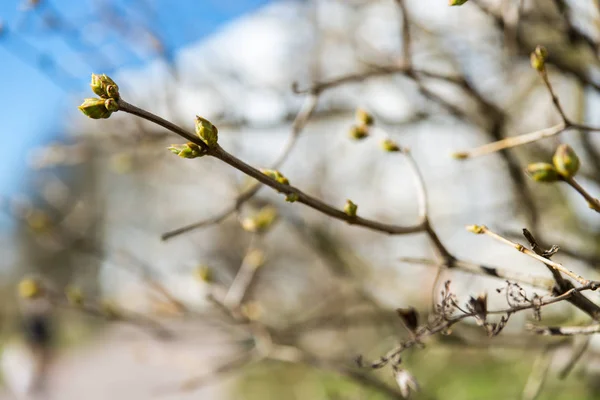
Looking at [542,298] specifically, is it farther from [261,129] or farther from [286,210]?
[286,210]

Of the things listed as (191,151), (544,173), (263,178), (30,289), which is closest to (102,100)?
(191,151)

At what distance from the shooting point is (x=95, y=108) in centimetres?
96

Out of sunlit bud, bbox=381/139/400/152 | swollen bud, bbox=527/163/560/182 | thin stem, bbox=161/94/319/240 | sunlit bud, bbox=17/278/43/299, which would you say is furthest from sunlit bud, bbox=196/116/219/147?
sunlit bud, bbox=17/278/43/299

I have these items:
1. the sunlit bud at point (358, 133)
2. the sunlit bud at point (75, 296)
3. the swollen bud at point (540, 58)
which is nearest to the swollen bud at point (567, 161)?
the swollen bud at point (540, 58)

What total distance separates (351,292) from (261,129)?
1.30 m

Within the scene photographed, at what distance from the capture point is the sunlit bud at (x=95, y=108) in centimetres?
95

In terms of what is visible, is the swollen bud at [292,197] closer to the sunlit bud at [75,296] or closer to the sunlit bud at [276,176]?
the sunlit bud at [276,176]

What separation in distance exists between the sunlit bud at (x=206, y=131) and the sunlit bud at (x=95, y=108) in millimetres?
151

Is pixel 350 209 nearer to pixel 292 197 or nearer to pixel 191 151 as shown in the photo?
pixel 292 197

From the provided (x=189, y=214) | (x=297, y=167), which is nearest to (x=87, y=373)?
(x=189, y=214)

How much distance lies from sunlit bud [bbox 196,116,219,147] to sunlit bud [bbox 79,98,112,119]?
15cm

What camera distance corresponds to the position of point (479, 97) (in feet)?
7.00

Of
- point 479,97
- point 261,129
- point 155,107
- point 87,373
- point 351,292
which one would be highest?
point 155,107

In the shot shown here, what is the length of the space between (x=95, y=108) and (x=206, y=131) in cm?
19
